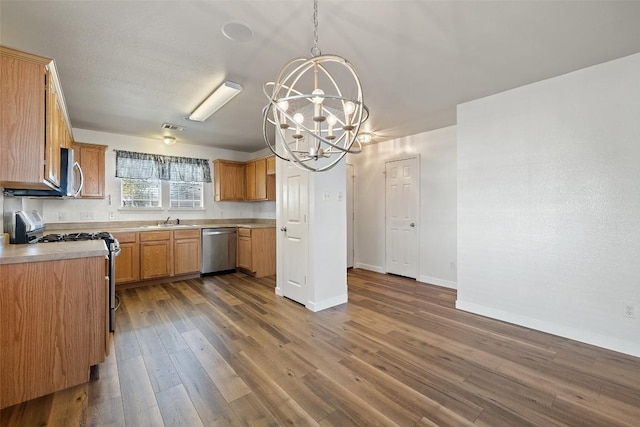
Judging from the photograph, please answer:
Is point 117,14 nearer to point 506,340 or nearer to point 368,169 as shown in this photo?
point 506,340

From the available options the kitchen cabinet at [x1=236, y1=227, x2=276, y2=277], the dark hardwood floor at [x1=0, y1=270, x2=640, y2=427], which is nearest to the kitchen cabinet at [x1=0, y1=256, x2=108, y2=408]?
the dark hardwood floor at [x1=0, y1=270, x2=640, y2=427]

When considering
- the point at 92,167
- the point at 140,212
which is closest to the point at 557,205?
the point at 140,212

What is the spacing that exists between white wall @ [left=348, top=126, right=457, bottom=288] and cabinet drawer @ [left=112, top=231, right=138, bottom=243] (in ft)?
13.2

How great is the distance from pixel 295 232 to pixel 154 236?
2.45m

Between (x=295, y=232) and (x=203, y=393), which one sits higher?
(x=295, y=232)

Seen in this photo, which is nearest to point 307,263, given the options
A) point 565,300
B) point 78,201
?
point 565,300

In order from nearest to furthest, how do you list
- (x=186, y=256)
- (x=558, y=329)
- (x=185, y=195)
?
(x=558, y=329) → (x=186, y=256) → (x=185, y=195)

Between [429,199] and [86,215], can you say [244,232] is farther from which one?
[429,199]

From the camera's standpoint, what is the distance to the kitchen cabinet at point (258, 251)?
16.1 feet

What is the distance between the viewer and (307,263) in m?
3.45

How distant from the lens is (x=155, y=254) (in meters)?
4.44

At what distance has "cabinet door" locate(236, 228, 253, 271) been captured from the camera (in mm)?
4973

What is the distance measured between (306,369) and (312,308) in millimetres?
1206

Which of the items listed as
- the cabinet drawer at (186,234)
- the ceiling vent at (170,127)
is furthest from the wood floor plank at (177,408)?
the ceiling vent at (170,127)
